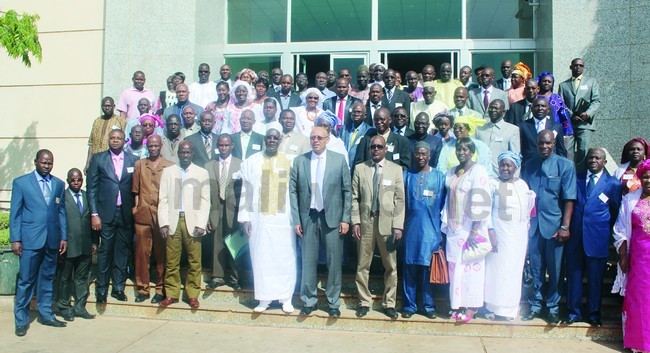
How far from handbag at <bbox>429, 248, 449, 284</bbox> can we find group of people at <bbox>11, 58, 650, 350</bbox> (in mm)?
34

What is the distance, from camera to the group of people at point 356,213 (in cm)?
604

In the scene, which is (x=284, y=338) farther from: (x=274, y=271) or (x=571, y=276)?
(x=571, y=276)

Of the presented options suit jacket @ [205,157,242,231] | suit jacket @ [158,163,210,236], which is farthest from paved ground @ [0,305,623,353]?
suit jacket @ [205,157,242,231]

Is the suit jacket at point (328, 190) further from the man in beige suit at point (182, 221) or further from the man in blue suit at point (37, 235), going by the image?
the man in blue suit at point (37, 235)

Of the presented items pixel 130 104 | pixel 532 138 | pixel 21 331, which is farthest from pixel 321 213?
pixel 130 104

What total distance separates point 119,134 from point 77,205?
3.31 ft

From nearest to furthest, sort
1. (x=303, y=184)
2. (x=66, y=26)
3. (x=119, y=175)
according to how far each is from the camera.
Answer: (x=303, y=184) < (x=119, y=175) < (x=66, y=26)

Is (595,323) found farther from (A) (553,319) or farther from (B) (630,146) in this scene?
(B) (630,146)

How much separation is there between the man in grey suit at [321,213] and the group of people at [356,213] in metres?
0.02

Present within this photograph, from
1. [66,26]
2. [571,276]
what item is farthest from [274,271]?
[66,26]

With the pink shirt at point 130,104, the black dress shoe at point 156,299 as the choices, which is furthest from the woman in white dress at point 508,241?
the pink shirt at point 130,104

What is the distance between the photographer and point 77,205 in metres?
6.69

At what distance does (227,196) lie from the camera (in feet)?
22.7

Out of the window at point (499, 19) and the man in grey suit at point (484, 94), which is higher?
the window at point (499, 19)
